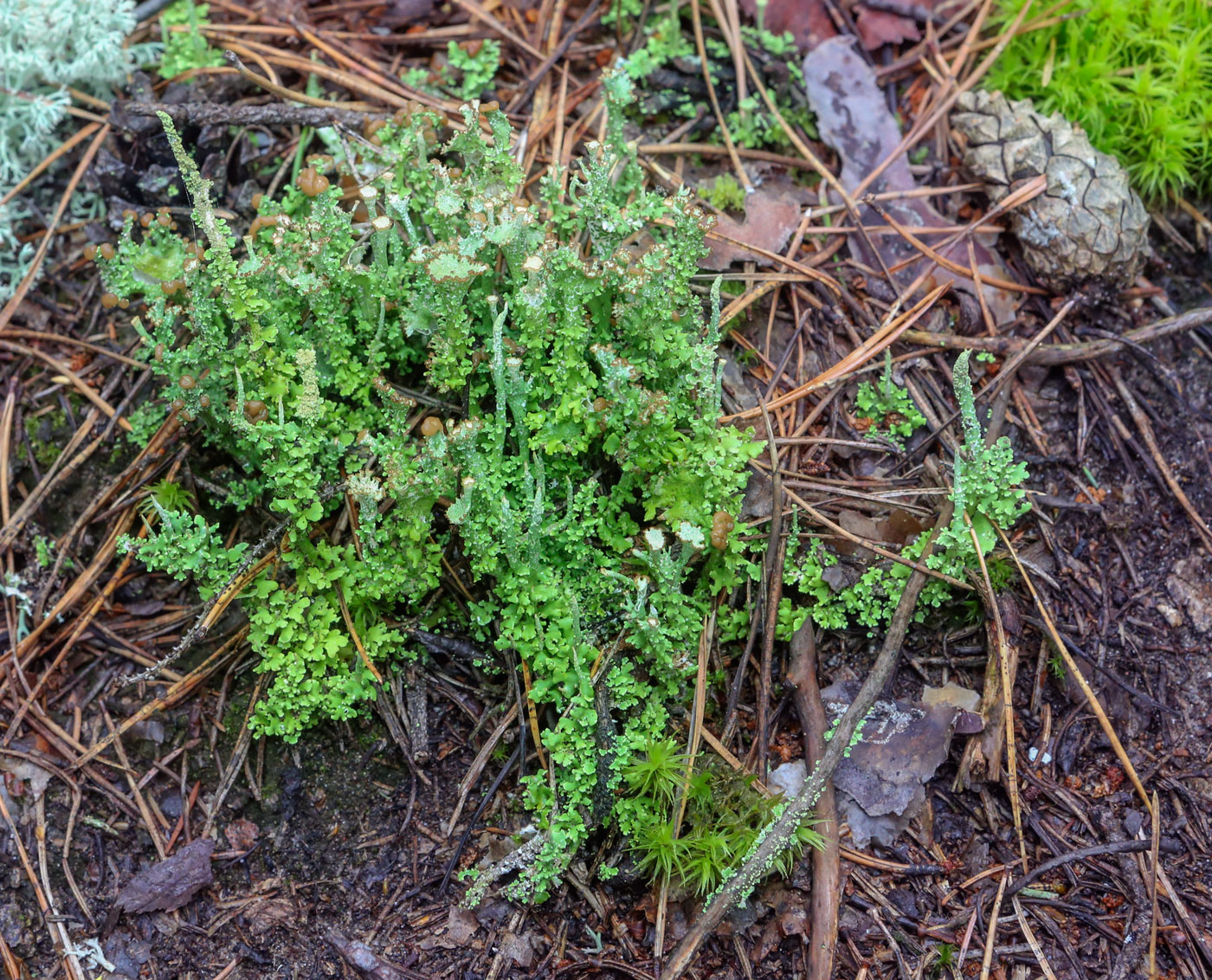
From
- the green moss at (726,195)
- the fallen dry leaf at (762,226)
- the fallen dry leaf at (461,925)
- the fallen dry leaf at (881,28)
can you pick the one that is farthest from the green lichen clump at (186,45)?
the fallen dry leaf at (461,925)

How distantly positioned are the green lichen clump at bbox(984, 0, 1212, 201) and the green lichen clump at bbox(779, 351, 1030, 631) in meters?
1.67

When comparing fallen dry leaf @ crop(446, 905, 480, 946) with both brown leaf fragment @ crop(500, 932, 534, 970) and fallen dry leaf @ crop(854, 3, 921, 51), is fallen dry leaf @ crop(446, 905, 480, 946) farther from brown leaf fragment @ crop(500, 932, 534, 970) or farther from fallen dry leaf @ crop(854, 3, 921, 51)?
fallen dry leaf @ crop(854, 3, 921, 51)

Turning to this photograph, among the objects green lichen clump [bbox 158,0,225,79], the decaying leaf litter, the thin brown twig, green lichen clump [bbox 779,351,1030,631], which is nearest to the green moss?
the decaying leaf litter

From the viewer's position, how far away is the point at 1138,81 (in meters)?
3.80

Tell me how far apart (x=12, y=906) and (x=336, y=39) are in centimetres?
364

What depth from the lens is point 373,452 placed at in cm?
311

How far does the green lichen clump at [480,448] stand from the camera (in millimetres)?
2959

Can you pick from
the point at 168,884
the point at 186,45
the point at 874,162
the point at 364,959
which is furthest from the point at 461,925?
the point at 186,45

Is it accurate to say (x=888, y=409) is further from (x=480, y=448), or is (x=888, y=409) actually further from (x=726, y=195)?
(x=480, y=448)

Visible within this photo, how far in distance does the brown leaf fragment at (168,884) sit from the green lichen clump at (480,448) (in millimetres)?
502

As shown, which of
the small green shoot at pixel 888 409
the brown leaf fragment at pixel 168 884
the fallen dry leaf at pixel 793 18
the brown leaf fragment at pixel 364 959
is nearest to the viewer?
the brown leaf fragment at pixel 364 959

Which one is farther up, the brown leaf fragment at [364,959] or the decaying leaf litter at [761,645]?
the decaying leaf litter at [761,645]

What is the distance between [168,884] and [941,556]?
2819mm

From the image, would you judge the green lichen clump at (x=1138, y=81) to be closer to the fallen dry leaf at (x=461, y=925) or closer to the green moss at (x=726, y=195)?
the green moss at (x=726, y=195)
